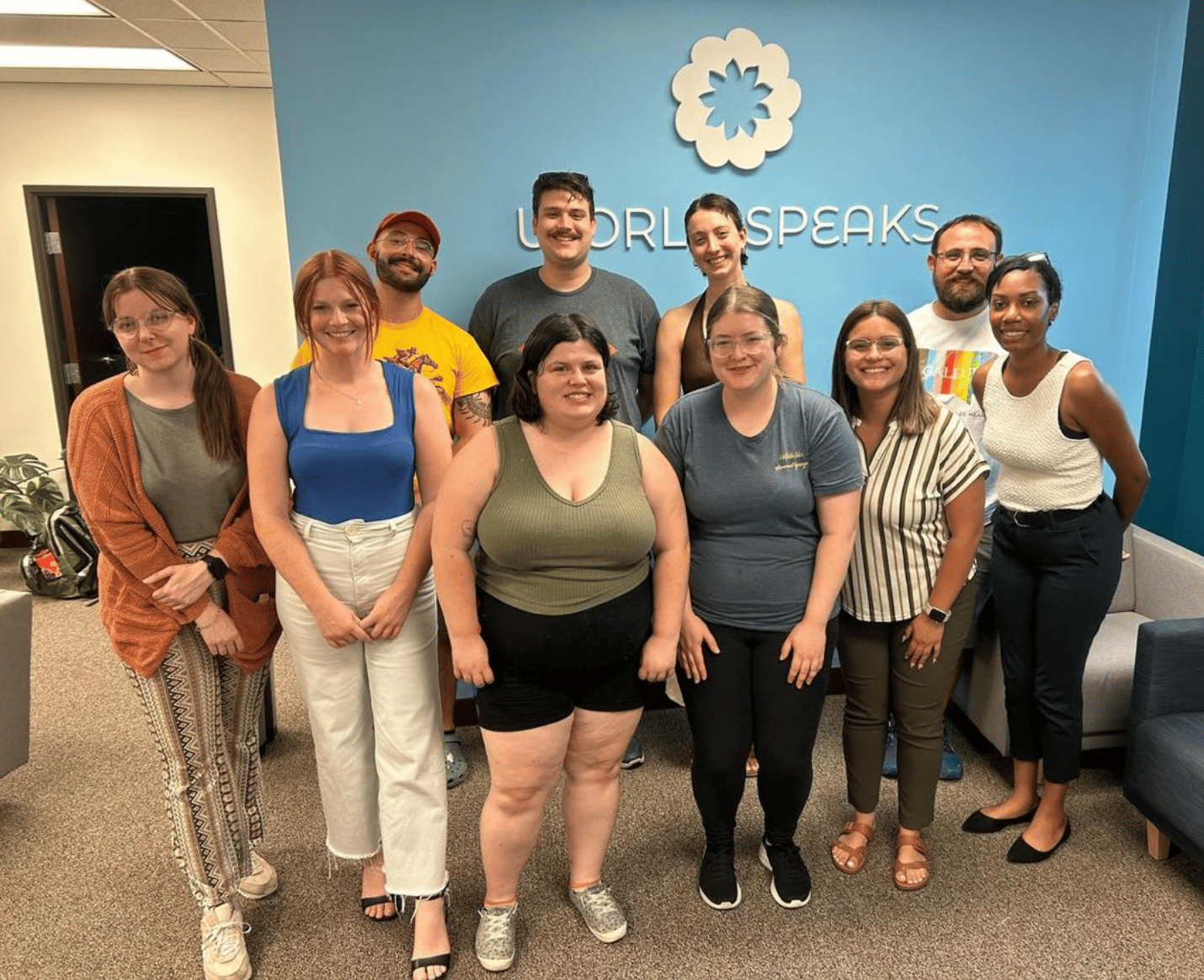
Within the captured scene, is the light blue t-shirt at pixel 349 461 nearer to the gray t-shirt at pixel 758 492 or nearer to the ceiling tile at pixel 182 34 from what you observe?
the gray t-shirt at pixel 758 492

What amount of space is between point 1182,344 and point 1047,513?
1459 millimetres

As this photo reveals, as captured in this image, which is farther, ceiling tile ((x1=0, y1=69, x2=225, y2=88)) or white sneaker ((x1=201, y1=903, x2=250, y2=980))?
ceiling tile ((x1=0, y1=69, x2=225, y2=88))

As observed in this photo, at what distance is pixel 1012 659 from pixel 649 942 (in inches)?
48.1

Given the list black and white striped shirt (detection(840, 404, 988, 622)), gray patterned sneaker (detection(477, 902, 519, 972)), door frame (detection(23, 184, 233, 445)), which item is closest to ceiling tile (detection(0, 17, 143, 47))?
door frame (detection(23, 184, 233, 445))

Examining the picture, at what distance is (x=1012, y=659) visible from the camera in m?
2.37

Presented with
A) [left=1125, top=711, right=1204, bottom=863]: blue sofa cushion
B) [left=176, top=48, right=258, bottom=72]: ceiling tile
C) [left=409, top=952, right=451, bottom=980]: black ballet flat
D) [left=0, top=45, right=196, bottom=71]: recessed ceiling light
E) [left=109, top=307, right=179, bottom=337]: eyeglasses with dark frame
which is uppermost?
[left=0, top=45, right=196, bottom=71]: recessed ceiling light

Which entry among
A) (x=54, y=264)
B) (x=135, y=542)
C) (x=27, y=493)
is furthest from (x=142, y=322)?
(x=54, y=264)

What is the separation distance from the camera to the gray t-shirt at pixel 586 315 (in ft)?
8.64

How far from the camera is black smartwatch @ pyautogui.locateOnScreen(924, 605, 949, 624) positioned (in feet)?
6.84

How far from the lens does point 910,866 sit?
227 centimetres

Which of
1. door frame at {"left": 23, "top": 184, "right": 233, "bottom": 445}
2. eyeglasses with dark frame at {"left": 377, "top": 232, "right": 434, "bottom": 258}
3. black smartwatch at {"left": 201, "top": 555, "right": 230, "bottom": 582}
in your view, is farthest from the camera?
door frame at {"left": 23, "top": 184, "right": 233, "bottom": 445}

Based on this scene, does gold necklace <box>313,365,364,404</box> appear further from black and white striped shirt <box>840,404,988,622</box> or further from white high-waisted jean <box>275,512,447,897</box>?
black and white striped shirt <box>840,404,988,622</box>

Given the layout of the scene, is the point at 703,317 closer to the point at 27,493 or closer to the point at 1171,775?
the point at 1171,775

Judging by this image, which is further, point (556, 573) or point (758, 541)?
point (758, 541)
